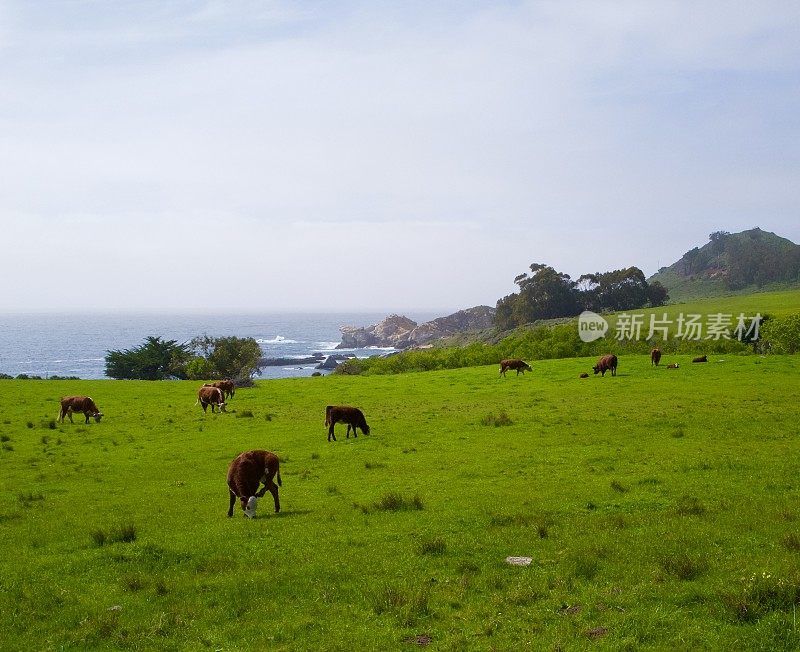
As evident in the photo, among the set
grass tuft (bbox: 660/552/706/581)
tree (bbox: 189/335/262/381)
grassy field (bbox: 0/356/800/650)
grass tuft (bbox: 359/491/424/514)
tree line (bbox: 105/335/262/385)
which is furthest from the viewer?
tree line (bbox: 105/335/262/385)

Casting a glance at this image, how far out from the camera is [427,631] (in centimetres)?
806

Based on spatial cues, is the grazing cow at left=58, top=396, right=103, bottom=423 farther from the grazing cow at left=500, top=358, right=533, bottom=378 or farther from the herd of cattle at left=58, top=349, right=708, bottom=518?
the grazing cow at left=500, top=358, right=533, bottom=378

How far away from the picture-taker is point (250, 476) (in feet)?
48.4

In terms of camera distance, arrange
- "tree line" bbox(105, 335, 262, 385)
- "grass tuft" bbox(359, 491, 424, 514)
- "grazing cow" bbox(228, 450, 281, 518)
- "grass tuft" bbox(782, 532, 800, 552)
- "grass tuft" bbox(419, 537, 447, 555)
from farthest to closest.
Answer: "tree line" bbox(105, 335, 262, 385) < "grass tuft" bbox(359, 491, 424, 514) < "grazing cow" bbox(228, 450, 281, 518) < "grass tuft" bbox(419, 537, 447, 555) < "grass tuft" bbox(782, 532, 800, 552)

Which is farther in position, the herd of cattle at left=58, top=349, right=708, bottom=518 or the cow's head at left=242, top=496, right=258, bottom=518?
the herd of cattle at left=58, top=349, right=708, bottom=518

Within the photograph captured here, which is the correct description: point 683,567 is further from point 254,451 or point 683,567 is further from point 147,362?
point 147,362

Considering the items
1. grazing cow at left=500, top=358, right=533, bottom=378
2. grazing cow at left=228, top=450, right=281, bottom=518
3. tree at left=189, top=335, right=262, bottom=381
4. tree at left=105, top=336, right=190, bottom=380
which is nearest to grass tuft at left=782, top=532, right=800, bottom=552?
grazing cow at left=228, top=450, right=281, bottom=518

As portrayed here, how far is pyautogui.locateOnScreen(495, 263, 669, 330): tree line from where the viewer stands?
153m

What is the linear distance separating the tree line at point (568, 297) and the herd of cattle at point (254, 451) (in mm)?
100329

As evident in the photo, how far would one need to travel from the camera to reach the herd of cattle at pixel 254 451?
14570 mm

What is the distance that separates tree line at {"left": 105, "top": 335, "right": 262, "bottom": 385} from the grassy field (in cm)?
3885

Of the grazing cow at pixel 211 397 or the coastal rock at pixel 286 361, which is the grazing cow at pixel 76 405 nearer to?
the grazing cow at pixel 211 397

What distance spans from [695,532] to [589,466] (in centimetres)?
754

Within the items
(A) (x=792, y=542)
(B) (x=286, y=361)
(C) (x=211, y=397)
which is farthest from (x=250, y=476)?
(B) (x=286, y=361)
